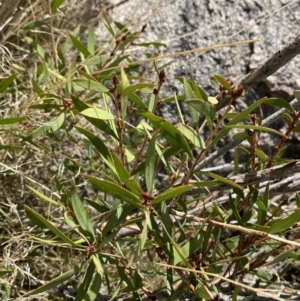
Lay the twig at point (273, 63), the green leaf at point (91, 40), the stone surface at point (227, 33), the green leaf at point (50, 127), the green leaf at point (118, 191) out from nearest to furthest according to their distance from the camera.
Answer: the green leaf at point (118, 191) → the twig at point (273, 63) → the green leaf at point (50, 127) → the green leaf at point (91, 40) → the stone surface at point (227, 33)

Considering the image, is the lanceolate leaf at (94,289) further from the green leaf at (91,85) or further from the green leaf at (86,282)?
the green leaf at (91,85)

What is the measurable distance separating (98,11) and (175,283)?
1.00 meters

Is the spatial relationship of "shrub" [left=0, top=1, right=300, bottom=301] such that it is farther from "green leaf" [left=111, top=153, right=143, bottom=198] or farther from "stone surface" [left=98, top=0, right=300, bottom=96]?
"stone surface" [left=98, top=0, right=300, bottom=96]

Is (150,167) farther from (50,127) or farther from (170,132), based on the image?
(50,127)

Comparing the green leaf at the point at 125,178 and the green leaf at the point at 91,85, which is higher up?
the green leaf at the point at 91,85

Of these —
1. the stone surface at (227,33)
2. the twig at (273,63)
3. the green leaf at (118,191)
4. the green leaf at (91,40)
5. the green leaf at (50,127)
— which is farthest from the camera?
the stone surface at (227,33)

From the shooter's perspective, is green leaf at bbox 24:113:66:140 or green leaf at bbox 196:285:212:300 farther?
green leaf at bbox 24:113:66:140

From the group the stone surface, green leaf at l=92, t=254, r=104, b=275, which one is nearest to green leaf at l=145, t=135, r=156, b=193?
green leaf at l=92, t=254, r=104, b=275

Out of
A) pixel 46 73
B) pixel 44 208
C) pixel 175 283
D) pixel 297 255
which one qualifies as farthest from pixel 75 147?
pixel 297 255

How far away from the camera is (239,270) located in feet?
4.15

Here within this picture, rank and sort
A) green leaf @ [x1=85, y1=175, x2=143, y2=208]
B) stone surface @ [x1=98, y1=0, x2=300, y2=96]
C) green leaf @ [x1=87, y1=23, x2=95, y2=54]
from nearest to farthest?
green leaf @ [x1=85, y1=175, x2=143, y2=208]
green leaf @ [x1=87, y1=23, x2=95, y2=54]
stone surface @ [x1=98, y1=0, x2=300, y2=96]

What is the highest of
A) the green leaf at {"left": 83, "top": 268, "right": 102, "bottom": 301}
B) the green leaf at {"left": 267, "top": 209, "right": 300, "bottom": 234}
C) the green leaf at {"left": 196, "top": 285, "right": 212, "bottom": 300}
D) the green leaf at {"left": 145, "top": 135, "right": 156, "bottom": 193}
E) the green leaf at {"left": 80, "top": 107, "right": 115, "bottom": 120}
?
Answer: the green leaf at {"left": 80, "top": 107, "right": 115, "bottom": 120}

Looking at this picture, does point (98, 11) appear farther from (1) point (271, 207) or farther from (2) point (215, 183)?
(2) point (215, 183)

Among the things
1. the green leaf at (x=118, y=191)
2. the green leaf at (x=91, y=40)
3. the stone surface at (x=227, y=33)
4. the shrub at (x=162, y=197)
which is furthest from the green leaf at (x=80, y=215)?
the stone surface at (x=227, y=33)
